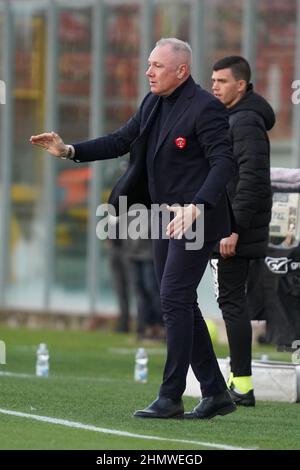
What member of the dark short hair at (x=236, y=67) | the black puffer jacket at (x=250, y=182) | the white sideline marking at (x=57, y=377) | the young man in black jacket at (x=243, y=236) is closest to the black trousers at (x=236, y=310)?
the young man in black jacket at (x=243, y=236)

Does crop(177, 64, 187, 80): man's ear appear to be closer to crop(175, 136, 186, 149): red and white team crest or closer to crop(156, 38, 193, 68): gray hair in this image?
crop(156, 38, 193, 68): gray hair

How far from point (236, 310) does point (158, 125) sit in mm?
1586

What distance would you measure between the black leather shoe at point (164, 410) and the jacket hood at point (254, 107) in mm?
2177

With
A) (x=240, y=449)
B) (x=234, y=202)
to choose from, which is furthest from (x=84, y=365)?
(x=240, y=449)

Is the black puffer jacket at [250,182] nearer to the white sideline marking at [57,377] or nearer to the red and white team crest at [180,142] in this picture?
the red and white team crest at [180,142]

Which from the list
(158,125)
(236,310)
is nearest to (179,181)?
A: (158,125)

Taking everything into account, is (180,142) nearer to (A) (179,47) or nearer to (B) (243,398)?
(A) (179,47)

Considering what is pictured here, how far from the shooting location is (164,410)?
862 centimetres

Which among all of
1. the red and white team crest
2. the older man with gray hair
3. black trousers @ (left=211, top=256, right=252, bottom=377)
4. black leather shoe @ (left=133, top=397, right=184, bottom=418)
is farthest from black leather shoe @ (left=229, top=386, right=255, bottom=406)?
the red and white team crest

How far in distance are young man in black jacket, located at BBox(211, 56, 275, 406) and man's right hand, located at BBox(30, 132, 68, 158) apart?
1.42 meters

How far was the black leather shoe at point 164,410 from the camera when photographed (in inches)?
340

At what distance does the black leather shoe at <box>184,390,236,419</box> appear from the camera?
8.81m
